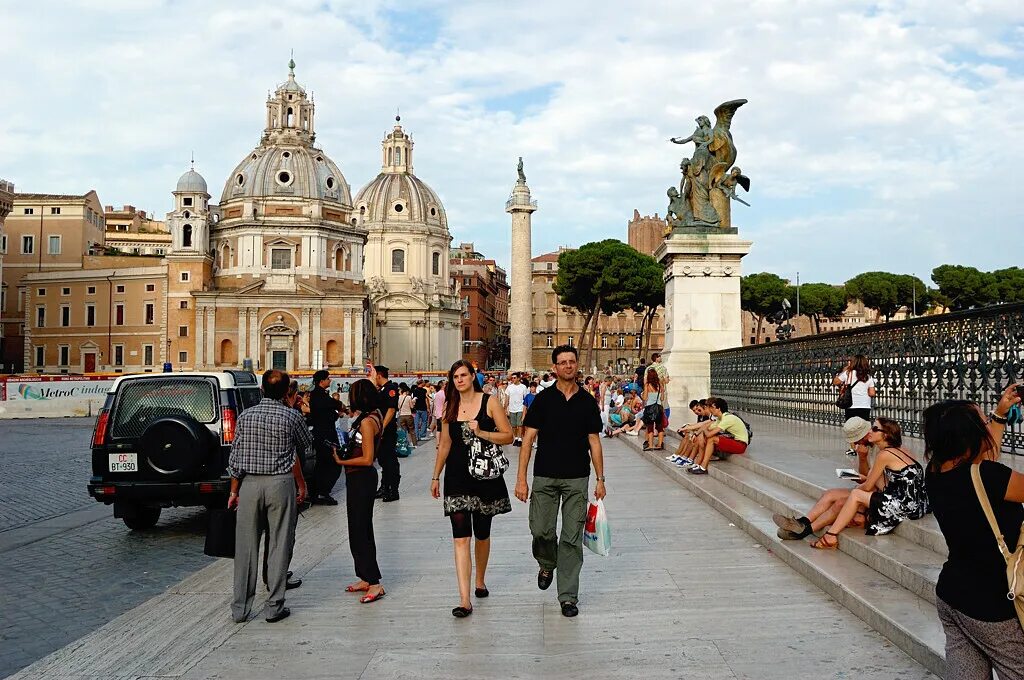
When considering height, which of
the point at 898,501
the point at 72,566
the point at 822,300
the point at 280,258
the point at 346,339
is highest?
the point at 280,258

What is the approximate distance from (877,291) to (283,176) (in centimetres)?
6099

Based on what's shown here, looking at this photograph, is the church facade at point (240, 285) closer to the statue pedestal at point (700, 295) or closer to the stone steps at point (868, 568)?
the statue pedestal at point (700, 295)

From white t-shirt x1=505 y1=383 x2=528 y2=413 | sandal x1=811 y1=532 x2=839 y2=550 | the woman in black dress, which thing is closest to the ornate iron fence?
sandal x1=811 y1=532 x2=839 y2=550

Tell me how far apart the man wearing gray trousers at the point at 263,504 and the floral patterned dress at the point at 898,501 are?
4.04 m

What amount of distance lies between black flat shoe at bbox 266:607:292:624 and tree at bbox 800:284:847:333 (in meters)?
100

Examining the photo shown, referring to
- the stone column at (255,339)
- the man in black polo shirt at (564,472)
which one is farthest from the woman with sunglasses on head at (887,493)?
the stone column at (255,339)

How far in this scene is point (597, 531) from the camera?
605cm

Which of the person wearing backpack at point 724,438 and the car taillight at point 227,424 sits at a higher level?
the car taillight at point 227,424

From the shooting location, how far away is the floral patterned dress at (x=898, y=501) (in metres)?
6.50

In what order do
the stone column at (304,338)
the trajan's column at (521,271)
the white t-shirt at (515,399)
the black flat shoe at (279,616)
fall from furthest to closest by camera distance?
the stone column at (304,338) < the trajan's column at (521,271) < the white t-shirt at (515,399) < the black flat shoe at (279,616)

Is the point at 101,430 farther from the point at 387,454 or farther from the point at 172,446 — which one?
the point at 387,454

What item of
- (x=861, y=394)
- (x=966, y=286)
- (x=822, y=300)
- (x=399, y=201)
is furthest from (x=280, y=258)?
(x=861, y=394)

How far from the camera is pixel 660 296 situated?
86.2 metres

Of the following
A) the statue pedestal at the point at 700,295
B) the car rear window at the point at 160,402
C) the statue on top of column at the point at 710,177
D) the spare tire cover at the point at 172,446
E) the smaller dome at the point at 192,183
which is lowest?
the spare tire cover at the point at 172,446
